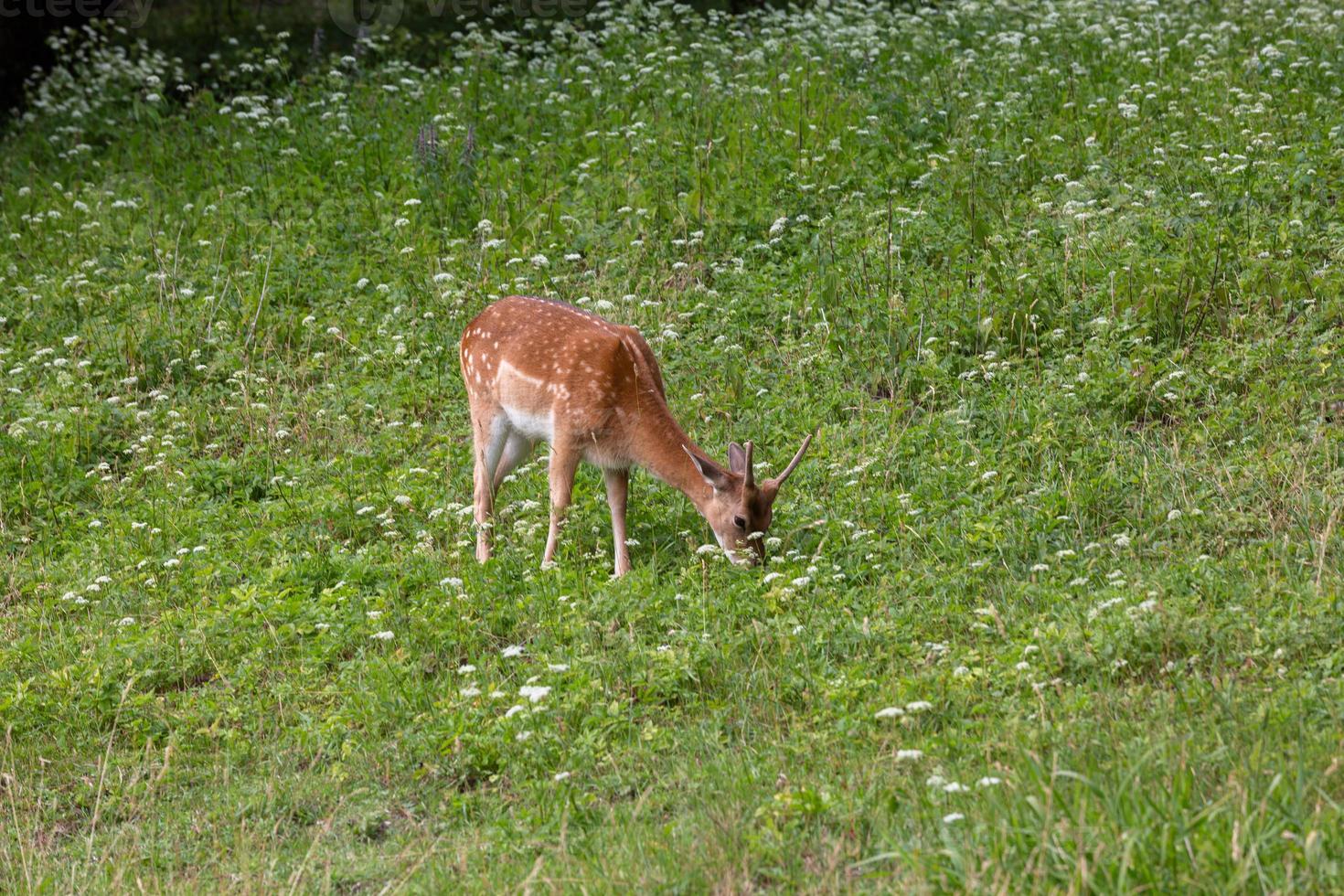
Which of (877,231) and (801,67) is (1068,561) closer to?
(877,231)

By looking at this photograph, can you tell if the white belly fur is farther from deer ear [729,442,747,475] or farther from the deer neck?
deer ear [729,442,747,475]

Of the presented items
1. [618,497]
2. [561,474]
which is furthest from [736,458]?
[561,474]

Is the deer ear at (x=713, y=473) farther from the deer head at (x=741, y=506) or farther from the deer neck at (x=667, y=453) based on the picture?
the deer neck at (x=667, y=453)

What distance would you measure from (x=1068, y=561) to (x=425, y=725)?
115 inches

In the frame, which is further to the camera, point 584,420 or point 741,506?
point 584,420

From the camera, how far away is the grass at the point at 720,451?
5.25 m

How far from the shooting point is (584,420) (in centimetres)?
840

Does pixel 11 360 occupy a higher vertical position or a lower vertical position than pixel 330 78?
lower

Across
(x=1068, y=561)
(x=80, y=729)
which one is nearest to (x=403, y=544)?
(x=80, y=729)

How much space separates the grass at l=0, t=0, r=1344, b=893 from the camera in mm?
5246

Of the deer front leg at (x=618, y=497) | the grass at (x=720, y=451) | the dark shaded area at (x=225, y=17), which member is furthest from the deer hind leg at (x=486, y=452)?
the dark shaded area at (x=225, y=17)

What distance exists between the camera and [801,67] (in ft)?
46.3

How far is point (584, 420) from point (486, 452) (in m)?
0.78

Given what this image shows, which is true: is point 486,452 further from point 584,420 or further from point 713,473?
point 713,473
